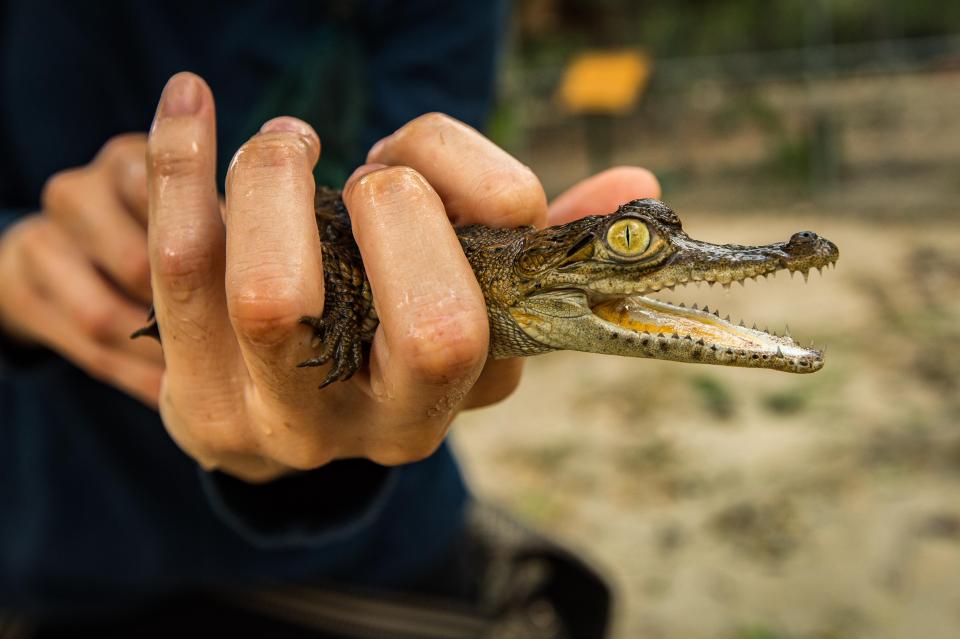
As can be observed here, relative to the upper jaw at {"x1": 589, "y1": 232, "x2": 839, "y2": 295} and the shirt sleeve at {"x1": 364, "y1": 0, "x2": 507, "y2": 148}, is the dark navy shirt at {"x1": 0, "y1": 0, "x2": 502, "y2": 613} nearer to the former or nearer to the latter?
the shirt sleeve at {"x1": 364, "y1": 0, "x2": 507, "y2": 148}

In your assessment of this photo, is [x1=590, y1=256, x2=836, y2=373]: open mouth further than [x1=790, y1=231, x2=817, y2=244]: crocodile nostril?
No

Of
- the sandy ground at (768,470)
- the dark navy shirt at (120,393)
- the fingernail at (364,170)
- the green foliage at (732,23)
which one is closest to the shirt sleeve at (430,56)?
the dark navy shirt at (120,393)

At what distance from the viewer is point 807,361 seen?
4.89 feet

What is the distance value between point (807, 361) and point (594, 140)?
9.13 m

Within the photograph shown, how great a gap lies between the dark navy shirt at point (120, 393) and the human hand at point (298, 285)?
2.76 feet

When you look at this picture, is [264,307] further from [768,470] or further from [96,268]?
[768,470]

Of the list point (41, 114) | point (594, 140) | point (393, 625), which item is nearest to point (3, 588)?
point (393, 625)

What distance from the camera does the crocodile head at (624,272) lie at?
1.64 meters

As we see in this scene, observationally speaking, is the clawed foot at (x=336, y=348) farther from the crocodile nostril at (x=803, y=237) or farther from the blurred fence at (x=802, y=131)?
the blurred fence at (x=802, y=131)

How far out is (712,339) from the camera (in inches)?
60.9

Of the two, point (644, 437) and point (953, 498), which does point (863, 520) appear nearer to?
point (953, 498)

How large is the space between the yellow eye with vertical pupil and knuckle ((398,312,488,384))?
1.65ft

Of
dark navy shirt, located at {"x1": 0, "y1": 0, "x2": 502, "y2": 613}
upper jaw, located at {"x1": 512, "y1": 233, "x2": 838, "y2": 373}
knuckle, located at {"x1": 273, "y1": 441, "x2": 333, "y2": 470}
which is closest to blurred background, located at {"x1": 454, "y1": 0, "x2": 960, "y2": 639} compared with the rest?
dark navy shirt, located at {"x1": 0, "y1": 0, "x2": 502, "y2": 613}

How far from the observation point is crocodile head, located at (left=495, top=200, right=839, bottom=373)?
164 cm
